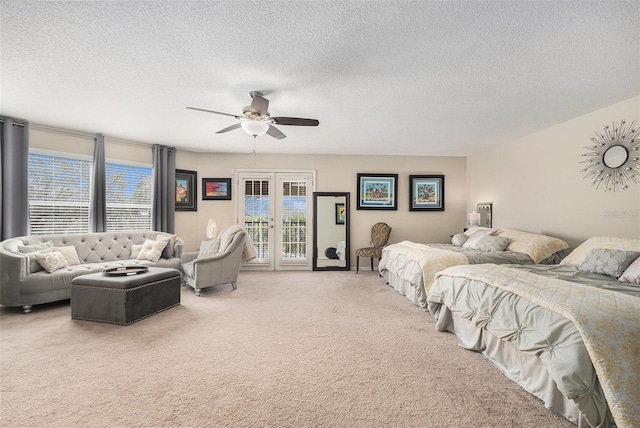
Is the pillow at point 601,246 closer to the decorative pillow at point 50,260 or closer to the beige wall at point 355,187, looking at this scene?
the beige wall at point 355,187

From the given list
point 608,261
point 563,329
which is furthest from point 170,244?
point 608,261

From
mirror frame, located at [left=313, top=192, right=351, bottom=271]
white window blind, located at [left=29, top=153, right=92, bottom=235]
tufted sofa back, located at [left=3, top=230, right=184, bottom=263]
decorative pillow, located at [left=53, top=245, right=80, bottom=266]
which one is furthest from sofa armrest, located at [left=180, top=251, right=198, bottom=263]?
mirror frame, located at [left=313, top=192, right=351, bottom=271]

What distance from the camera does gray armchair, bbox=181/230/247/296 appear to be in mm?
4535

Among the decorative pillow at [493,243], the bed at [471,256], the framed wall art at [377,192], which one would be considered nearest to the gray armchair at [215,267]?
the bed at [471,256]

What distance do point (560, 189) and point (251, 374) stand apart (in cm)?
475

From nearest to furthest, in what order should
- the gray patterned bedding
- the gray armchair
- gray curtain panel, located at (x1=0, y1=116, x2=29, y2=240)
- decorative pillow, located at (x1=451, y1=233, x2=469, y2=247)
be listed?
the gray patterned bedding
gray curtain panel, located at (x1=0, y1=116, x2=29, y2=240)
the gray armchair
decorative pillow, located at (x1=451, y1=233, x2=469, y2=247)

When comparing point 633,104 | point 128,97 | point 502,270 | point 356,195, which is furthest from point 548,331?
point 356,195

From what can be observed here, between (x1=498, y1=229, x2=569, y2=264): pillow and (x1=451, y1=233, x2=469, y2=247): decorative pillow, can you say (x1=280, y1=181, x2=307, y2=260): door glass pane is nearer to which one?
(x1=451, y1=233, x2=469, y2=247): decorative pillow

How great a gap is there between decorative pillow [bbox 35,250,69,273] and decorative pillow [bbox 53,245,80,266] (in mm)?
195

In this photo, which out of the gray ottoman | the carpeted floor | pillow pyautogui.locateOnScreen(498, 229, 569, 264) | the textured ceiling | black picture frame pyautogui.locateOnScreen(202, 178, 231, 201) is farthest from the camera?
black picture frame pyautogui.locateOnScreen(202, 178, 231, 201)

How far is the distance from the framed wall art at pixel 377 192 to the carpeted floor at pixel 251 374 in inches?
130

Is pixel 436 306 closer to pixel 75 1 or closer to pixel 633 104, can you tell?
pixel 633 104

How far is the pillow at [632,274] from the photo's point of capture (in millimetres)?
2605

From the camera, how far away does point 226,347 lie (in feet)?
9.00
